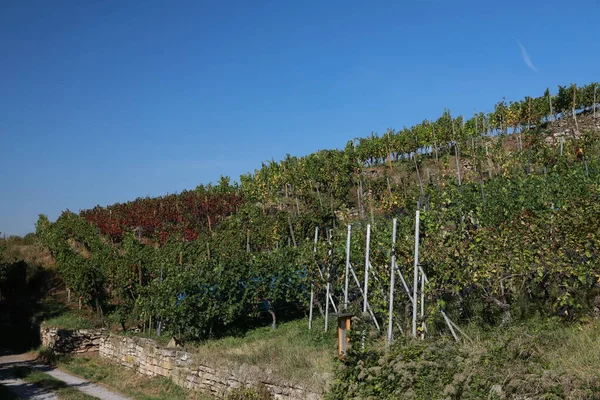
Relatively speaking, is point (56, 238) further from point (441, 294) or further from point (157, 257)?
point (441, 294)

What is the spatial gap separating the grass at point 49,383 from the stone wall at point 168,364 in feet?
4.37

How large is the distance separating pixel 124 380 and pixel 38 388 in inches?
70.4

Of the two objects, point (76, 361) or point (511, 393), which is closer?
point (511, 393)

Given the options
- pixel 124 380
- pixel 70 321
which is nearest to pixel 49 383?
pixel 124 380

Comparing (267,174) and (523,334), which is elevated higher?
(267,174)

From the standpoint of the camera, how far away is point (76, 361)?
43.2 feet

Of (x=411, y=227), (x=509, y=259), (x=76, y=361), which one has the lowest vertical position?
(x=76, y=361)

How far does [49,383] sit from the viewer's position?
11305 millimetres

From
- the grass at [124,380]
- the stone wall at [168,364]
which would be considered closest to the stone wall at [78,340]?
the stone wall at [168,364]

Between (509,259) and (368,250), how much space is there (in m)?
2.35

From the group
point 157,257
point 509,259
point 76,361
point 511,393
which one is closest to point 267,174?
point 157,257

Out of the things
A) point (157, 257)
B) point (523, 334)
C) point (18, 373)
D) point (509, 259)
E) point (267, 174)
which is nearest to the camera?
point (523, 334)

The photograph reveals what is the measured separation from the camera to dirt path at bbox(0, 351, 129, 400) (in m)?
10.3

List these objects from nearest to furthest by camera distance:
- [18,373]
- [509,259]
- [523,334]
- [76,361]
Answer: [523,334], [509,259], [18,373], [76,361]
